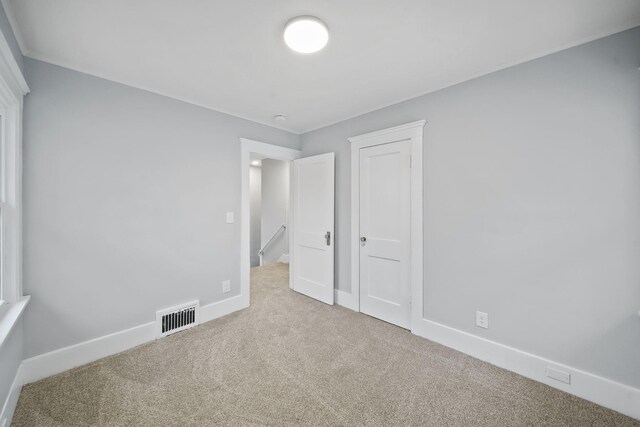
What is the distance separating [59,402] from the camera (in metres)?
1.61

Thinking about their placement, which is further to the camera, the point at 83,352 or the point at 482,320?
the point at 482,320

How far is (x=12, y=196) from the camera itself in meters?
1.67

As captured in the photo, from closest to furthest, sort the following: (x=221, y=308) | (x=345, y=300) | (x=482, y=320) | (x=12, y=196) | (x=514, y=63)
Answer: (x=12, y=196)
(x=514, y=63)
(x=482, y=320)
(x=221, y=308)
(x=345, y=300)

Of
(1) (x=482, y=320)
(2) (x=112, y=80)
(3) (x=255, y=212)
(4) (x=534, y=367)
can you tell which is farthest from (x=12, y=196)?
(3) (x=255, y=212)

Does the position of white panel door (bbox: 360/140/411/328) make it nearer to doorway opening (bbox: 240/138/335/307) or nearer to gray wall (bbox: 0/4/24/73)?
doorway opening (bbox: 240/138/335/307)

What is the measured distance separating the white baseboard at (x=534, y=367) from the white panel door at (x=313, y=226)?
1317mm

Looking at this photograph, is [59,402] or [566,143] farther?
[566,143]

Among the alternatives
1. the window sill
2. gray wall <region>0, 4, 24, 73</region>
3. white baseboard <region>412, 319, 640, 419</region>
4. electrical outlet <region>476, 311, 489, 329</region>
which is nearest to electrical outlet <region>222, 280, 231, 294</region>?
the window sill

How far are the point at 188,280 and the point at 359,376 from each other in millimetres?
1930

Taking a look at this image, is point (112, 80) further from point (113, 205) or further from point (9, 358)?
point (9, 358)

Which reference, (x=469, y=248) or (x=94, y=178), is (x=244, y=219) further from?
(x=469, y=248)

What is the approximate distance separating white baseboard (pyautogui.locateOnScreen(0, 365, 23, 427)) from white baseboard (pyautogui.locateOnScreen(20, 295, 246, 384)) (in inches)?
3.2

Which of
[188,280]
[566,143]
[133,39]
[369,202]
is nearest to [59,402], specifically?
[188,280]

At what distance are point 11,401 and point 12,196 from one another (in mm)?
1284
